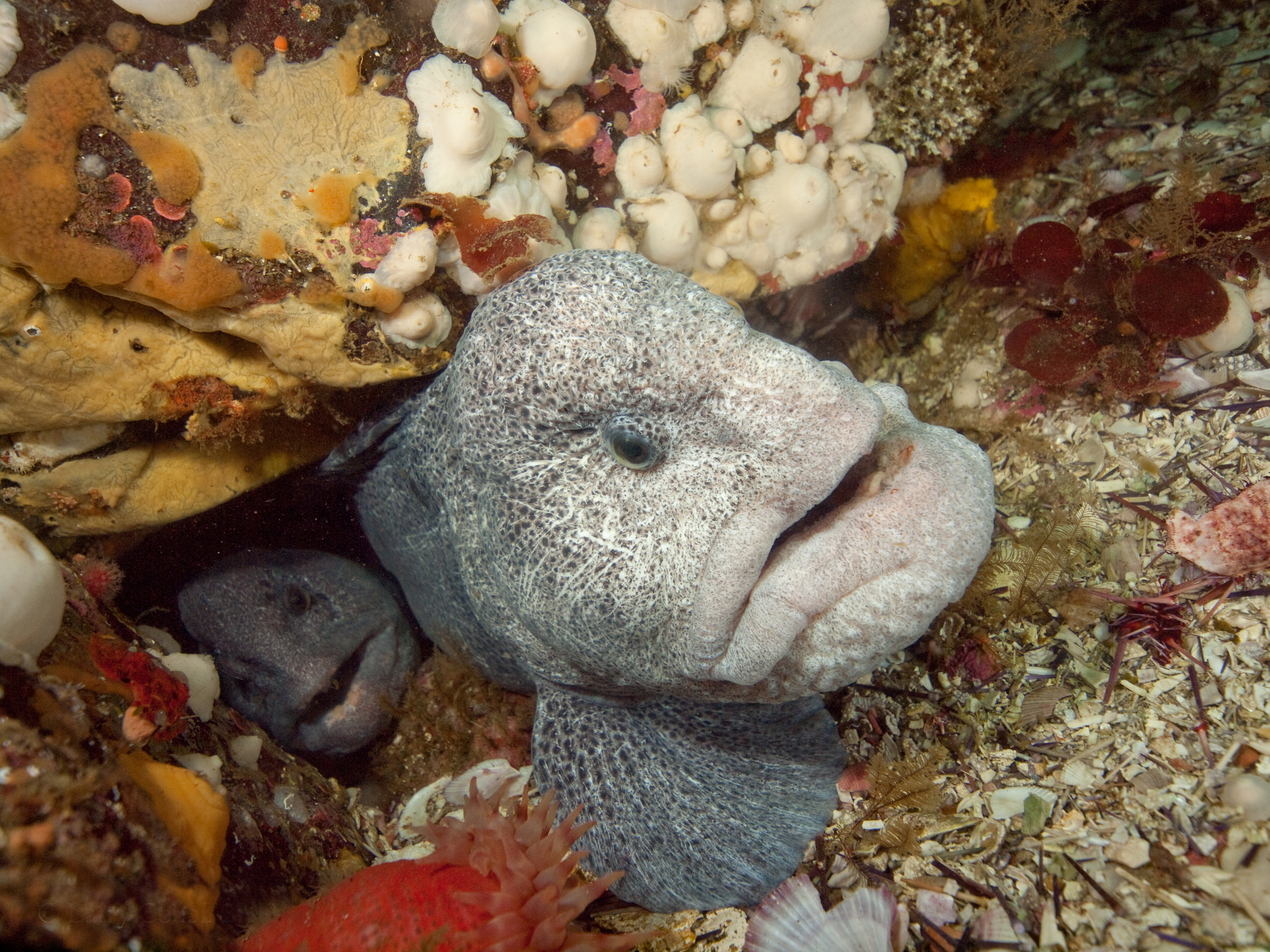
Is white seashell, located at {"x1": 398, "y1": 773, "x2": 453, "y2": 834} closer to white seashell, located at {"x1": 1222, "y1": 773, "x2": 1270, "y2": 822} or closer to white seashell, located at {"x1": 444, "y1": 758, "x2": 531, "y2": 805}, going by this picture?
white seashell, located at {"x1": 444, "y1": 758, "x2": 531, "y2": 805}

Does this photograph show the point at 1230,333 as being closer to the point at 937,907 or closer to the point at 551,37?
the point at 937,907

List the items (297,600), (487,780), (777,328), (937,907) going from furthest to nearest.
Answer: (777,328) → (297,600) → (487,780) → (937,907)

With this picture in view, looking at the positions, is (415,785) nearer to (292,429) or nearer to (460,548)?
(460,548)

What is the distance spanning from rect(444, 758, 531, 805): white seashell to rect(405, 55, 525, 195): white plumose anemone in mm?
2749

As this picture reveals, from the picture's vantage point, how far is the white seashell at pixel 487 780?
3.43 metres

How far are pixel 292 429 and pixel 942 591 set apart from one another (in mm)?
3069

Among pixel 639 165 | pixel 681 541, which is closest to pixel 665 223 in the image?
pixel 639 165

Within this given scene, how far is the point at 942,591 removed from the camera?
215cm

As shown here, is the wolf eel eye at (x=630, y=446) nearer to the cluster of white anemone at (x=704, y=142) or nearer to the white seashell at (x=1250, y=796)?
the cluster of white anemone at (x=704, y=142)

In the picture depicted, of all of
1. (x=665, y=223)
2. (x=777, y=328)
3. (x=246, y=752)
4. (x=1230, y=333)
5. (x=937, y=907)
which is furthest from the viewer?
(x=777, y=328)

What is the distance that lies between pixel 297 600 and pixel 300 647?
0.28 metres

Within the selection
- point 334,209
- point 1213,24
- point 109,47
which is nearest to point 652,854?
point 334,209

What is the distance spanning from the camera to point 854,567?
7.10 ft

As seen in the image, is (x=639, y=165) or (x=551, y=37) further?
(x=639, y=165)
